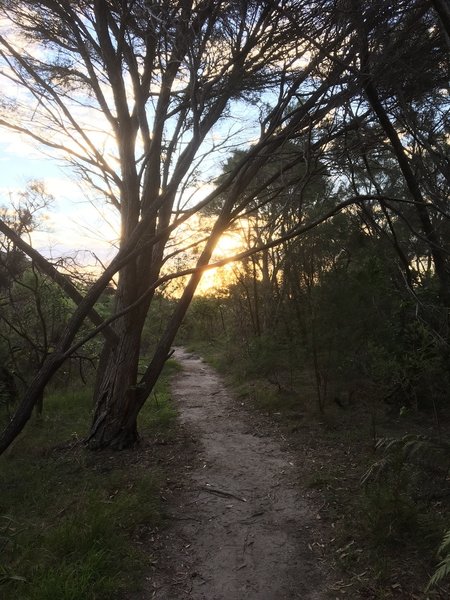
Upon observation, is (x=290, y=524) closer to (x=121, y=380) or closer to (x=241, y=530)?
(x=241, y=530)

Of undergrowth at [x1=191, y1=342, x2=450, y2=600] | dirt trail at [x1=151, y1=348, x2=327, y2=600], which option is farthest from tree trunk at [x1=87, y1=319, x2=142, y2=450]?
undergrowth at [x1=191, y1=342, x2=450, y2=600]

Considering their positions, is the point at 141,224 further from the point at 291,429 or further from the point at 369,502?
the point at 291,429

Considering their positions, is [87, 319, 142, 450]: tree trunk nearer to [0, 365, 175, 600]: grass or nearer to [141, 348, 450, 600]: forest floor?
[0, 365, 175, 600]: grass

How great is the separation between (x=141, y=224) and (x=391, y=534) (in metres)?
3.79

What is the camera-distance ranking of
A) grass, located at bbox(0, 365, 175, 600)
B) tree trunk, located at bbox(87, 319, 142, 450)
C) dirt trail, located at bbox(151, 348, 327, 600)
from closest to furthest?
grass, located at bbox(0, 365, 175, 600) < dirt trail, located at bbox(151, 348, 327, 600) < tree trunk, located at bbox(87, 319, 142, 450)

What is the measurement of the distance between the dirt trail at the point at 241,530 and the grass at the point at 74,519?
0.34 meters

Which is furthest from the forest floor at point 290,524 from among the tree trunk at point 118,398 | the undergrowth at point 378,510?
the tree trunk at point 118,398

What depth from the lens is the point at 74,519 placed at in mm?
3744

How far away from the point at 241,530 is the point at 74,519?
1.52 meters

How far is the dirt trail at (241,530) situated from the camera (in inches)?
124

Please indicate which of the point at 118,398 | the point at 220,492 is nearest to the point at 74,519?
the point at 220,492

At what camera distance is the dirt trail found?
315 cm

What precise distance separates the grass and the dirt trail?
34cm

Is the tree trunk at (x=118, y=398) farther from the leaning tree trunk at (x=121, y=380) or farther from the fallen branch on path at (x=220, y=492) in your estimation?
the fallen branch on path at (x=220, y=492)
